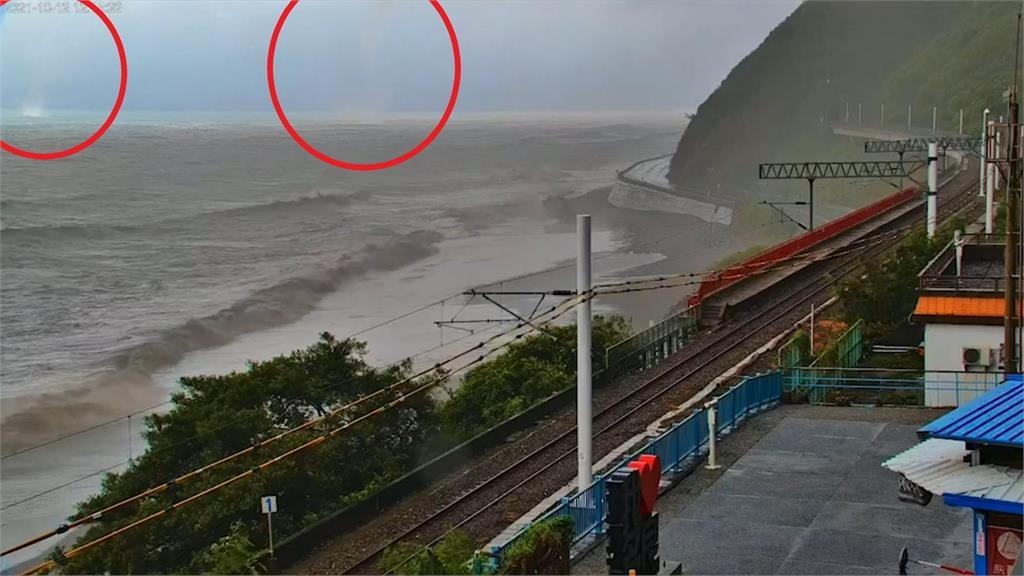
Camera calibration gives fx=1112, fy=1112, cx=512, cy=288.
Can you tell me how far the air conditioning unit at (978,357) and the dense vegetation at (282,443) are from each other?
6.74 m

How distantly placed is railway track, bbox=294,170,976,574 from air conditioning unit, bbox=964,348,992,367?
395 cm

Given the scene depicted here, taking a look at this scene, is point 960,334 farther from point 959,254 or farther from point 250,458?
point 250,458

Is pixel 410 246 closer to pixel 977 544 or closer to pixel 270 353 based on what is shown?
pixel 270 353

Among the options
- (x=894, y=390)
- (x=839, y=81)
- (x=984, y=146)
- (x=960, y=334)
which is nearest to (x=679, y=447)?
(x=894, y=390)

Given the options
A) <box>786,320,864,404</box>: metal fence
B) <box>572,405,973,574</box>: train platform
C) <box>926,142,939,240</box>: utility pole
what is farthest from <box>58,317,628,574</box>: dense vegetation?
<box>926,142,939,240</box>: utility pole

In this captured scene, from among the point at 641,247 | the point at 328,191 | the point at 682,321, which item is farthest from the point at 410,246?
the point at 682,321

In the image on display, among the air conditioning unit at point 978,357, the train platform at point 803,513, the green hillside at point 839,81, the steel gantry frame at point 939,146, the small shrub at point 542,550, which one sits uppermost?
the green hillside at point 839,81

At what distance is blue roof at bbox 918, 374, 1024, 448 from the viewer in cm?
523

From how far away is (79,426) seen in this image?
1109 inches

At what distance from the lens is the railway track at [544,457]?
456 inches

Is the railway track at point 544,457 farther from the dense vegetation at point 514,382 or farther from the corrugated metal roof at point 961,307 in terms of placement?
the corrugated metal roof at point 961,307

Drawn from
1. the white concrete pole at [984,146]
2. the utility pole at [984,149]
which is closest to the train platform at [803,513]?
the utility pole at [984,149]

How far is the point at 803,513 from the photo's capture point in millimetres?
8547

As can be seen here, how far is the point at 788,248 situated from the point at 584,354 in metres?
20.0
